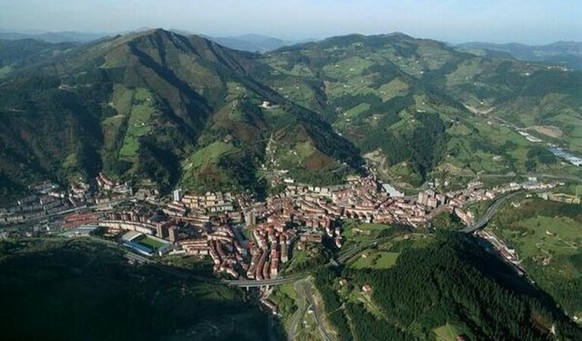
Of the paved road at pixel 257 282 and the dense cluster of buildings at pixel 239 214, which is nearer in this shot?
the paved road at pixel 257 282

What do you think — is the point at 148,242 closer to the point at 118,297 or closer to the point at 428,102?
the point at 118,297

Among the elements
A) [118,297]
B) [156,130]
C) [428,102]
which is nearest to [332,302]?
[118,297]

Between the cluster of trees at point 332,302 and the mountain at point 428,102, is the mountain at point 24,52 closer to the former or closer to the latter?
the mountain at point 428,102

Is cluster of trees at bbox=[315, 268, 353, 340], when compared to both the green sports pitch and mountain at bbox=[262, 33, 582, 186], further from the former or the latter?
mountain at bbox=[262, 33, 582, 186]

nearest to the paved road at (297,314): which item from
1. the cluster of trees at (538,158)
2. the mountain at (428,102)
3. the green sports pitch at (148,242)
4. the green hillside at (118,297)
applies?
the green hillside at (118,297)

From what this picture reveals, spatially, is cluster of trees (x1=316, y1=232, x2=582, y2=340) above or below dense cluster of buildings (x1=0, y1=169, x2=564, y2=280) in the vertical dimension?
above

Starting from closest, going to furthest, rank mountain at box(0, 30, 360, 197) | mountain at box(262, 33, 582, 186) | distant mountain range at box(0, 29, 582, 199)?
mountain at box(0, 30, 360, 197) → distant mountain range at box(0, 29, 582, 199) → mountain at box(262, 33, 582, 186)

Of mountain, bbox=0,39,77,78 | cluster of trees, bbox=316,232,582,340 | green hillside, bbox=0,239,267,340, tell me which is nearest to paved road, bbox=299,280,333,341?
cluster of trees, bbox=316,232,582,340
